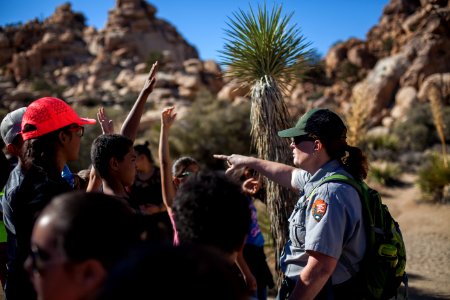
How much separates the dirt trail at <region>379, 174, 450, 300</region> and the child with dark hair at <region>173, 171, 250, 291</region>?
5422mm

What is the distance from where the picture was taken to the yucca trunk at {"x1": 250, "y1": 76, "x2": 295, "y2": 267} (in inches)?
185

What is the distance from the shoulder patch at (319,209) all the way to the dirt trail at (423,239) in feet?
15.6

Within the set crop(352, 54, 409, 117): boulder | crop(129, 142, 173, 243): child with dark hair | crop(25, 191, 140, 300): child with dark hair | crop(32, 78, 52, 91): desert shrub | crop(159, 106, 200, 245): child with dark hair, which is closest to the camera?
crop(25, 191, 140, 300): child with dark hair

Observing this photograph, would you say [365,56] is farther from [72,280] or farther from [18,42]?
[18,42]

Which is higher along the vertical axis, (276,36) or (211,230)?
(276,36)

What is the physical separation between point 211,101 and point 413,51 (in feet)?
56.2

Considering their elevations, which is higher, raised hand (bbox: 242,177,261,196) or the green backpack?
raised hand (bbox: 242,177,261,196)

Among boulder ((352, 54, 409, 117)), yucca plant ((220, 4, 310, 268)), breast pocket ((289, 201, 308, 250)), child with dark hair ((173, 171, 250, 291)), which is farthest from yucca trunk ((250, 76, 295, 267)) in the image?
boulder ((352, 54, 409, 117))

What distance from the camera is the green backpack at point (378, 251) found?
217cm

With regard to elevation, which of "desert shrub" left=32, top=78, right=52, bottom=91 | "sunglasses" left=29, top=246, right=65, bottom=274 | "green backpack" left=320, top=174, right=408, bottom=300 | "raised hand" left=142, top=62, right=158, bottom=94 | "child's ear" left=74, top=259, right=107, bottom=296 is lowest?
"green backpack" left=320, top=174, right=408, bottom=300

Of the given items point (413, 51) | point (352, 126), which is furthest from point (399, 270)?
point (413, 51)

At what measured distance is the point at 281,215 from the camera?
473cm

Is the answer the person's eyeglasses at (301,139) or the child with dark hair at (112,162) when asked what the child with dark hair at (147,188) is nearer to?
the child with dark hair at (112,162)

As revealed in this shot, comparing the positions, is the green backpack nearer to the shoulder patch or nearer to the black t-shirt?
the shoulder patch
